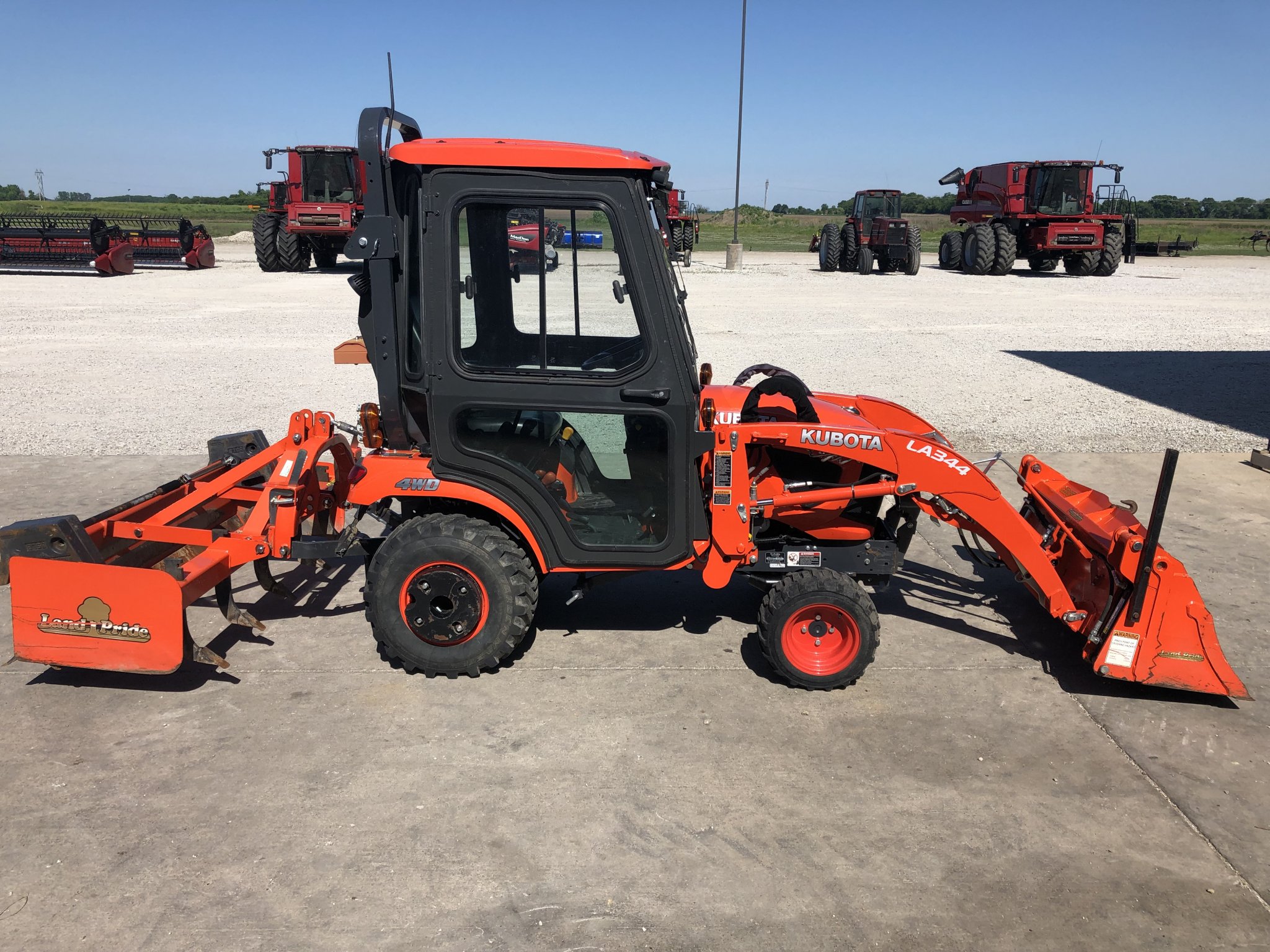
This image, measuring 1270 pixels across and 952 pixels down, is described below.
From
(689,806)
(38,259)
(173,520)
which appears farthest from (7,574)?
(38,259)

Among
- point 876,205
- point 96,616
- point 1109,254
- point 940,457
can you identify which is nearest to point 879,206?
point 876,205

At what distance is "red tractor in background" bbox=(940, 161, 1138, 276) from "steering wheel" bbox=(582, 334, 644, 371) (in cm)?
2504

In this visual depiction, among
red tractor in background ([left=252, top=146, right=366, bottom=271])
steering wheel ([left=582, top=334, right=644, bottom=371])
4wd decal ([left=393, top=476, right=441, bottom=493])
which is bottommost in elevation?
4wd decal ([left=393, top=476, right=441, bottom=493])

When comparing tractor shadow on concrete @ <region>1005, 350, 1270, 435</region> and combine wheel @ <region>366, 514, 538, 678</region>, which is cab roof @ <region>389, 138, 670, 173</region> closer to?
combine wheel @ <region>366, 514, 538, 678</region>

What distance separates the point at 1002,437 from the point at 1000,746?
5555mm

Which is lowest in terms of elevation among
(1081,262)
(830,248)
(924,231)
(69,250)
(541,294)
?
(541,294)

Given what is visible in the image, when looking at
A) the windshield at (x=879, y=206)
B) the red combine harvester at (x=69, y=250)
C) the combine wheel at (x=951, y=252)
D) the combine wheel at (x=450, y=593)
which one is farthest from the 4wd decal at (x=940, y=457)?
the combine wheel at (x=951, y=252)

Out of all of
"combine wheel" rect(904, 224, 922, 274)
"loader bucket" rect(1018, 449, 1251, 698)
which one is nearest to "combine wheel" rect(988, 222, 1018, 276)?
"combine wheel" rect(904, 224, 922, 274)

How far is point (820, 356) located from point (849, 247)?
56.2ft

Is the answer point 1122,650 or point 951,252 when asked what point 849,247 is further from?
point 1122,650

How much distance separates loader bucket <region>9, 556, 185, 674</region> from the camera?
4.04 meters

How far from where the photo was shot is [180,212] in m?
59.3

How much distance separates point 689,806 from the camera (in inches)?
138

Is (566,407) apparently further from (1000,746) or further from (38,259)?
(38,259)
